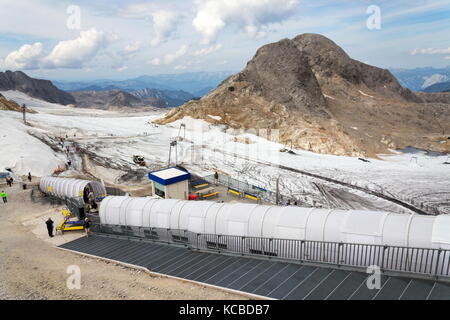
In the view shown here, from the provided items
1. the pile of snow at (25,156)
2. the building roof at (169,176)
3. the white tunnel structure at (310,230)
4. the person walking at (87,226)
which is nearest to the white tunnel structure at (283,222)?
the white tunnel structure at (310,230)

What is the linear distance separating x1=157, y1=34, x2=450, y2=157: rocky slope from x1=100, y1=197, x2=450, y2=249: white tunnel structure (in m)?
51.1

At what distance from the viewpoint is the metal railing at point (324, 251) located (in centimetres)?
1043

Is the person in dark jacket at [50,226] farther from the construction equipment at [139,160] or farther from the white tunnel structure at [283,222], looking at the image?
the construction equipment at [139,160]

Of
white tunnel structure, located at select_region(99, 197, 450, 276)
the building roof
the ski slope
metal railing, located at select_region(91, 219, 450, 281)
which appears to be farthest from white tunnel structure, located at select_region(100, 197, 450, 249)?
the ski slope

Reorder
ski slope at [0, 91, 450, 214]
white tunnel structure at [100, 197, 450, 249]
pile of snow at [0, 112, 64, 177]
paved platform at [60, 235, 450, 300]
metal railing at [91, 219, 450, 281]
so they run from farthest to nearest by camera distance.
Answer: ski slope at [0, 91, 450, 214] < pile of snow at [0, 112, 64, 177] < white tunnel structure at [100, 197, 450, 249] < metal railing at [91, 219, 450, 281] < paved platform at [60, 235, 450, 300]

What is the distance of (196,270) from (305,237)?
16.4 ft

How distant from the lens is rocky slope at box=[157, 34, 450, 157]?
71.3 meters

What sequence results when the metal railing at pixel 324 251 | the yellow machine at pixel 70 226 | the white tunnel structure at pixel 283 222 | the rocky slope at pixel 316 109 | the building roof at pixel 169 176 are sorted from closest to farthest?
the metal railing at pixel 324 251 → the white tunnel structure at pixel 283 222 → the yellow machine at pixel 70 226 → the building roof at pixel 169 176 → the rocky slope at pixel 316 109

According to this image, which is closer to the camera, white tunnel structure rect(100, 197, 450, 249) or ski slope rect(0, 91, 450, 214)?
white tunnel structure rect(100, 197, 450, 249)

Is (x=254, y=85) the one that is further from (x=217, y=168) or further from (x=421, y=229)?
(x=421, y=229)

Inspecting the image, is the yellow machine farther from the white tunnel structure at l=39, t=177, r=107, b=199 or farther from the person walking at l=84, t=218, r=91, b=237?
the white tunnel structure at l=39, t=177, r=107, b=199

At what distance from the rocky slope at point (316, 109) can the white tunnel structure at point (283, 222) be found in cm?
5109

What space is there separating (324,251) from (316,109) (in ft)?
252
